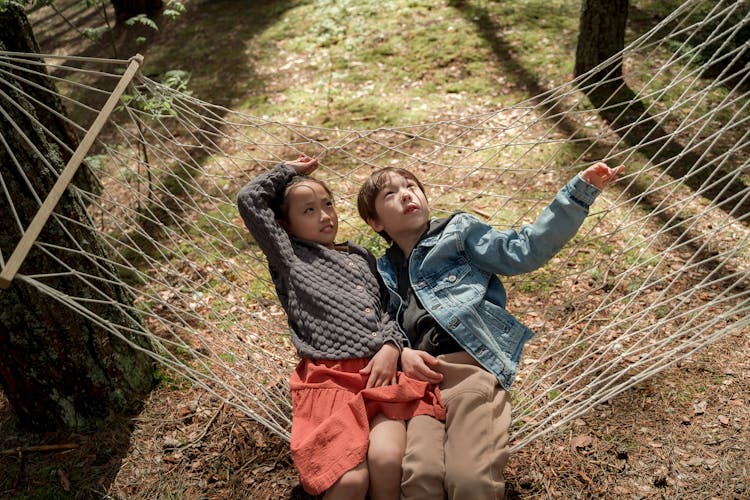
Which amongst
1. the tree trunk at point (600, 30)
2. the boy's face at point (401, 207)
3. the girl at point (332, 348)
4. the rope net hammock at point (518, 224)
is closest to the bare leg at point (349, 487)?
the girl at point (332, 348)

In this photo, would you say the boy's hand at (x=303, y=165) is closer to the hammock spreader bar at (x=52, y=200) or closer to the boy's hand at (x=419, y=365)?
the hammock spreader bar at (x=52, y=200)

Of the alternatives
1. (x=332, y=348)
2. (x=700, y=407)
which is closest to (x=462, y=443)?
(x=332, y=348)

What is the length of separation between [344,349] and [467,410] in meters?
0.38

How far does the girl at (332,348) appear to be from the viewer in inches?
59.9

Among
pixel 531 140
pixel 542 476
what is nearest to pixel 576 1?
pixel 531 140

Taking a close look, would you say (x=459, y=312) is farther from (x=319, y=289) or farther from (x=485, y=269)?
(x=319, y=289)

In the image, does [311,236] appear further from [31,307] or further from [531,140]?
[531,140]

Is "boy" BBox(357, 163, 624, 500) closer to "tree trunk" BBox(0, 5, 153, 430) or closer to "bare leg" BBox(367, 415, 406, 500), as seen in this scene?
"bare leg" BBox(367, 415, 406, 500)

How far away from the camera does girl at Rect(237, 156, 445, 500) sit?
1.52 metres

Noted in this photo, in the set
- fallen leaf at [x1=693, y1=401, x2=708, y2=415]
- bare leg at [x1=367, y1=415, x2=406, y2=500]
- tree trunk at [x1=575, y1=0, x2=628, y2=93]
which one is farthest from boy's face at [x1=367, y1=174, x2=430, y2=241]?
tree trunk at [x1=575, y1=0, x2=628, y2=93]

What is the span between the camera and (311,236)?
189 cm

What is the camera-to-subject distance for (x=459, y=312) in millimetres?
1720

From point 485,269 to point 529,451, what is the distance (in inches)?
23.7

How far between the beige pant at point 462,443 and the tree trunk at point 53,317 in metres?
0.86
